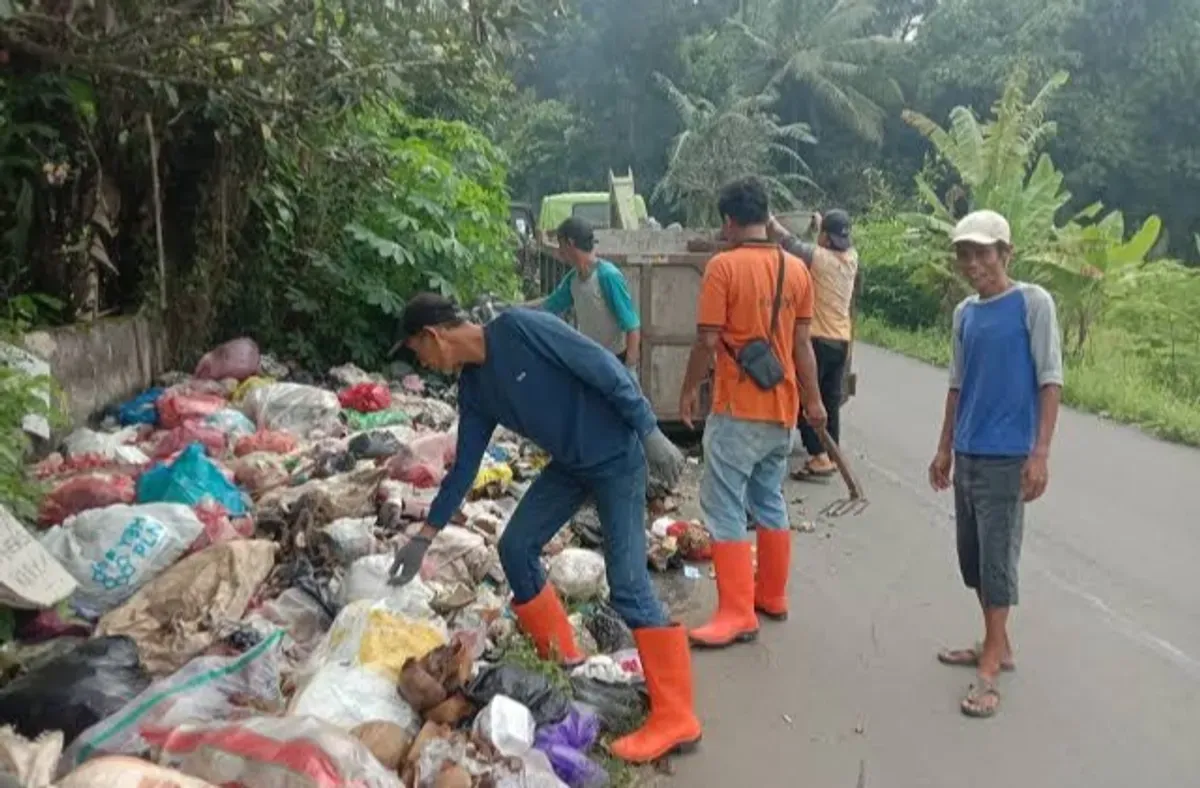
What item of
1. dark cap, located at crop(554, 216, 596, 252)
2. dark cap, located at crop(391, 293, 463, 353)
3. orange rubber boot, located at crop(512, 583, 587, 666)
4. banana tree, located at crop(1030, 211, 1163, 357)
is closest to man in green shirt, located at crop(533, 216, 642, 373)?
dark cap, located at crop(554, 216, 596, 252)

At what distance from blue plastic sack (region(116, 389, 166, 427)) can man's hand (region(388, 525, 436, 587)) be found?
13.5ft

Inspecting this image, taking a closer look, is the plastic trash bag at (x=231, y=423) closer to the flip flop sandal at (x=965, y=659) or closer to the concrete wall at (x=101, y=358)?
the concrete wall at (x=101, y=358)

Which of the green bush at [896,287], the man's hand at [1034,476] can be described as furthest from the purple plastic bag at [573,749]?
the green bush at [896,287]

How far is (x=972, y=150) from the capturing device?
16.9 m

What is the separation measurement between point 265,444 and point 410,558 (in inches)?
119

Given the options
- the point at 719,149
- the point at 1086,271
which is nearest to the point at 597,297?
the point at 1086,271

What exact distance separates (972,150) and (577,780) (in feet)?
49.0

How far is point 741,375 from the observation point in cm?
509

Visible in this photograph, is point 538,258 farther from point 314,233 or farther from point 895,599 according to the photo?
point 895,599

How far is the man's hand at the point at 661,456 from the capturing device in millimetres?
4154

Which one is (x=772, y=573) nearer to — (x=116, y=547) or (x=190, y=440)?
(x=116, y=547)

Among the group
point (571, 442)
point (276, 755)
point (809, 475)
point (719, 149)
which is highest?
point (719, 149)

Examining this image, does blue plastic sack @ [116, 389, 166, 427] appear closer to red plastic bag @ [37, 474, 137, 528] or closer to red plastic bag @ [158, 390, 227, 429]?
red plastic bag @ [158, 390, 227, 429]

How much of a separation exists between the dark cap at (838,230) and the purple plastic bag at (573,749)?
15.5ft
